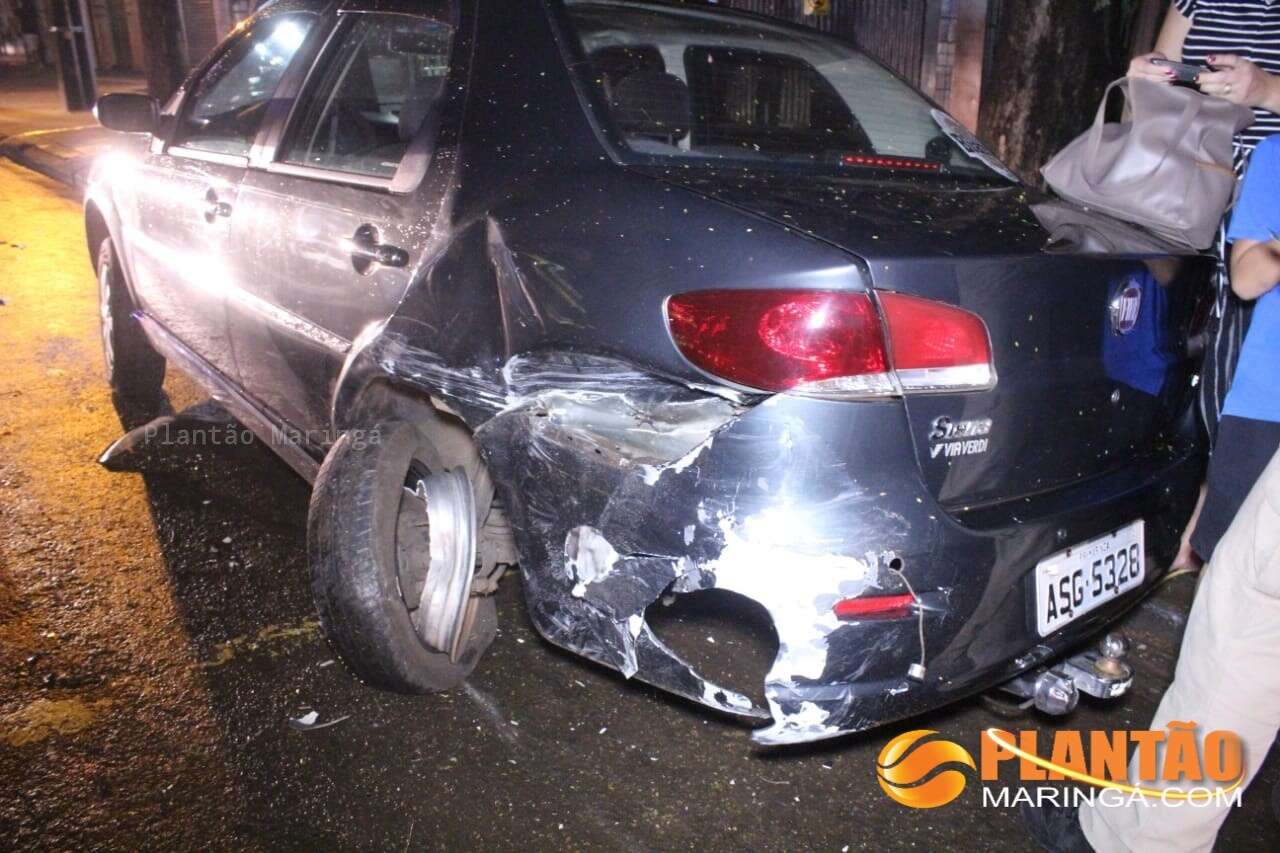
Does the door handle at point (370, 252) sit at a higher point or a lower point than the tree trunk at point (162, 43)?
lower

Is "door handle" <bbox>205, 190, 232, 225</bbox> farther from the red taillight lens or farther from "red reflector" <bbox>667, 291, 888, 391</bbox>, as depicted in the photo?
the red taillight lens

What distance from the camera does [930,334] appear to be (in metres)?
1.82

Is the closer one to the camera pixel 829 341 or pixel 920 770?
pixel 829 341

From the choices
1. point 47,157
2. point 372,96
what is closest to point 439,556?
point 372,96

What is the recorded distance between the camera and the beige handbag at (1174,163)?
2.28 metres

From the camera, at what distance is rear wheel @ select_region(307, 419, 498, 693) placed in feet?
8.04

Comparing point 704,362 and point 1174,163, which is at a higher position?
point 1174,163

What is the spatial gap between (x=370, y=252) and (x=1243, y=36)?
2.53 metres

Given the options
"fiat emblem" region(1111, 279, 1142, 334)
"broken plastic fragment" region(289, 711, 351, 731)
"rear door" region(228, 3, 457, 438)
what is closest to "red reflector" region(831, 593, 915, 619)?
"fiat emblem" region(1111, 279, 1142, 334)

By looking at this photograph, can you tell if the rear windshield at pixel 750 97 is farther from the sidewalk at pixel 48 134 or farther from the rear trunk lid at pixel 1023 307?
the sidewalk at pixel 48 134

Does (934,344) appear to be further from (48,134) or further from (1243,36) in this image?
(48,134)

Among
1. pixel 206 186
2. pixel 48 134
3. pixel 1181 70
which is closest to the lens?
pixel 1181 70

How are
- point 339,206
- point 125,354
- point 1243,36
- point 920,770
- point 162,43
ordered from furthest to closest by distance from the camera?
point 162,43 → point 125,354 → point 1243,36 → point 339,206 → point 920,770

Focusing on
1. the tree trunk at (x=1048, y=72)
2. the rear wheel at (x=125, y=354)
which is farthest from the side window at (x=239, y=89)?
the tree trunk at (x=1048, y=72)
